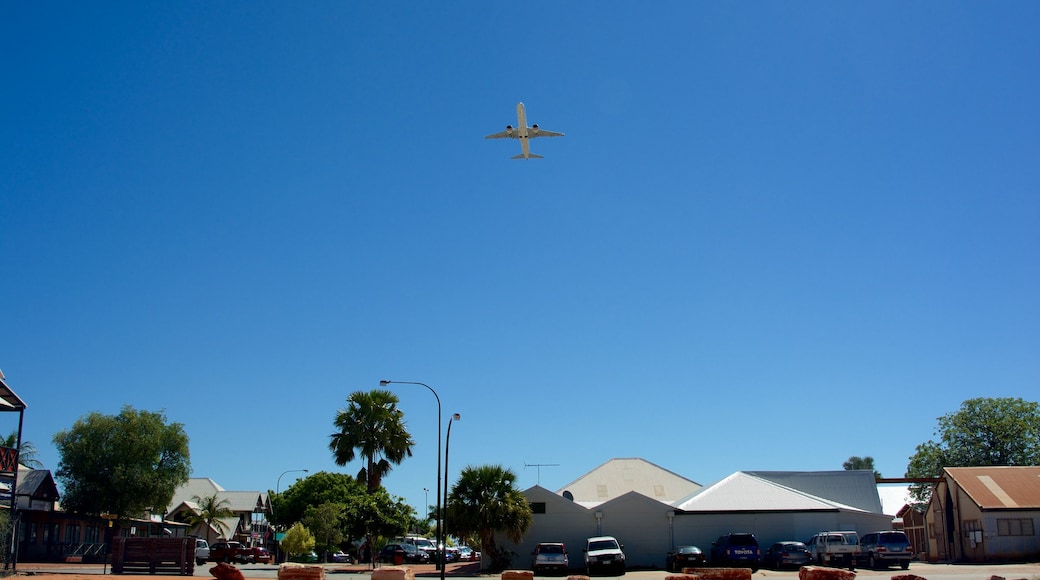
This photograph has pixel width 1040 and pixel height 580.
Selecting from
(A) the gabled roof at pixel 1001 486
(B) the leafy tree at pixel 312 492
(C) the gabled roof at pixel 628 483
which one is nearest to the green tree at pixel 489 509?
(C) the gabled roof at pixel 628 483

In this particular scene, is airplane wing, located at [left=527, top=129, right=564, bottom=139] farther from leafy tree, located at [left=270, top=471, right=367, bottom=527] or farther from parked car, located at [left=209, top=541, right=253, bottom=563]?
leafy tree, located at [left=270, top=471, right=367, bottom=527]

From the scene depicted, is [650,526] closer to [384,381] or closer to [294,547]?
[384,381]

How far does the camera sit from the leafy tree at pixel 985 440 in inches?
2844

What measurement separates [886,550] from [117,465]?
1744 inches

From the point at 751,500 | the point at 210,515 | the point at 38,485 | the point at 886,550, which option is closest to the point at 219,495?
the point at 210,515

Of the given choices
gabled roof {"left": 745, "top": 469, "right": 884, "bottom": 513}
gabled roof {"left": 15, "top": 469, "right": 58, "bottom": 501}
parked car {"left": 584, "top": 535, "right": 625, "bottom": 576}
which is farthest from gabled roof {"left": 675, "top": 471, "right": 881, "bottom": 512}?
gabled roof {"left": 15, "top": 469, "right": 58, "bottom": 501}

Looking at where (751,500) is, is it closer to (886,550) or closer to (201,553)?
(886,550)

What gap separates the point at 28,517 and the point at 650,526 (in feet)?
113

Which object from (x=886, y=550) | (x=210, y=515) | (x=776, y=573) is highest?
(x=886, y=550)

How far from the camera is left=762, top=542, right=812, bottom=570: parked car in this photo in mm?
40062

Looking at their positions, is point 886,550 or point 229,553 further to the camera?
point 229,553

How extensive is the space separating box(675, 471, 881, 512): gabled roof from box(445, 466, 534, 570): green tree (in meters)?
10.1

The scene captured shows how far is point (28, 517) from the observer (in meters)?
45.0

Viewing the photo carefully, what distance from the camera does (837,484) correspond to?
6131cm
